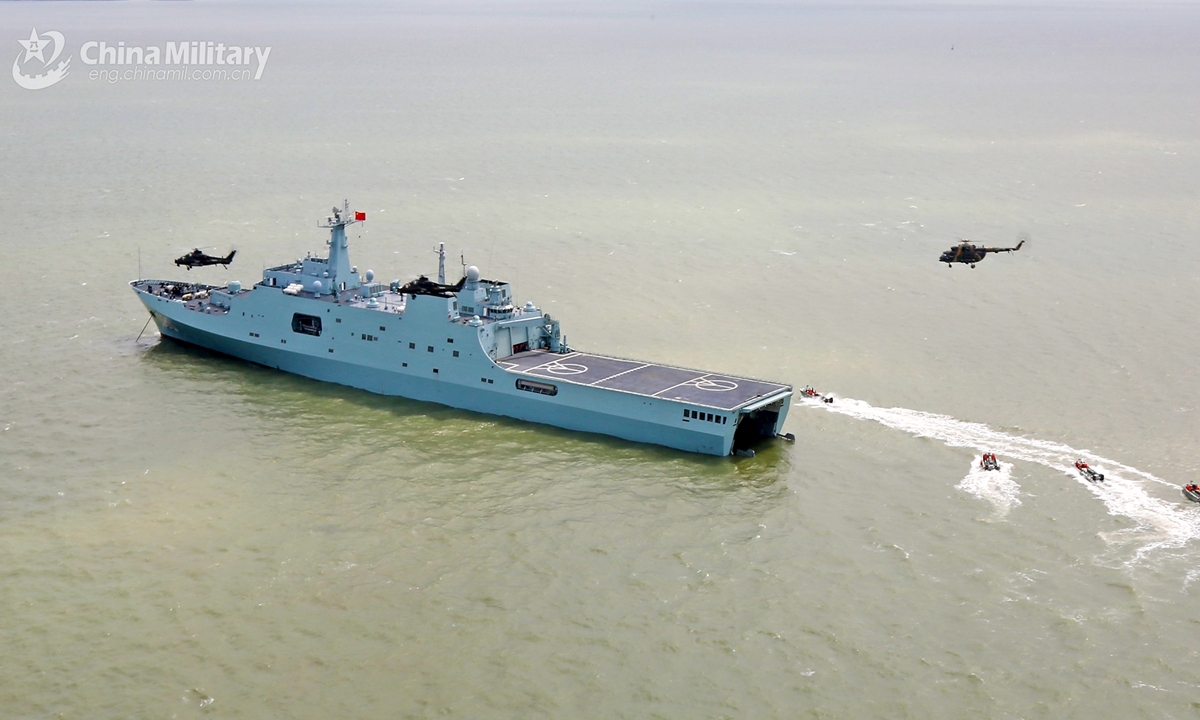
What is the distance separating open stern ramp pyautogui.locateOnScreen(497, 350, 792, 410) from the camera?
42656 mm

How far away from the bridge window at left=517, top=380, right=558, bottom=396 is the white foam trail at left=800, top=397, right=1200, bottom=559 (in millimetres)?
11029

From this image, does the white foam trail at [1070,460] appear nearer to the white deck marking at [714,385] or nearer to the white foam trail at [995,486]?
the white foam trail at [995,486]

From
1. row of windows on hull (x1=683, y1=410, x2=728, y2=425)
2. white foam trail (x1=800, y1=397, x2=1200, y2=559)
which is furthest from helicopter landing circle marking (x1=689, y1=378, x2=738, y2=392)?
white foam trail (x1=800, y1=397, x2=1200, y2=559)

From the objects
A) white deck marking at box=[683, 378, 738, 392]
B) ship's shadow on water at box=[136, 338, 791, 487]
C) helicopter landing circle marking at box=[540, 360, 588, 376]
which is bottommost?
ship's shadow on water at box=[136, 338, 791, 487]

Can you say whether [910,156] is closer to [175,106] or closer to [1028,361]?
[1028,361]

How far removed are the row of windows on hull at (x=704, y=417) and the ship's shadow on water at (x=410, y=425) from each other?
5.09ft

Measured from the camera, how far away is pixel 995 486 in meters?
38.3

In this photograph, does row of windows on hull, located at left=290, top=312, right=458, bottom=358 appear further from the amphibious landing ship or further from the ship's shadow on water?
the ship's shadow on water

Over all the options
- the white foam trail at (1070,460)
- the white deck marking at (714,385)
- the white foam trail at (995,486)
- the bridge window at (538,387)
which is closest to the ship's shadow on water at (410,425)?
the bridge window at (538,387)

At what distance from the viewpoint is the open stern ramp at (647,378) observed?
42656 millimetres

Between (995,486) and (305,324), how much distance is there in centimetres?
3184

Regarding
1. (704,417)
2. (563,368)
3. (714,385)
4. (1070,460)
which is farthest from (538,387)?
(1070,460)

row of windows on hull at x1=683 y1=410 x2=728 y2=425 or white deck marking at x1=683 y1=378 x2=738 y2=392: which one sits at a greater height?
white deck marking at x1=683 y1=378 x2=738 y2=392

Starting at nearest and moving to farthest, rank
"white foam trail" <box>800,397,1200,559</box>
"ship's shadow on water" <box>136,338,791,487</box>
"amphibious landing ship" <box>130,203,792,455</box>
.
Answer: "white foam trail" <box>800,397,1200,559</box> < "ship's shadow on water" <box>136,338,791,487</box> < "amphibious landing ship" <box>130,203,792,455</box>
